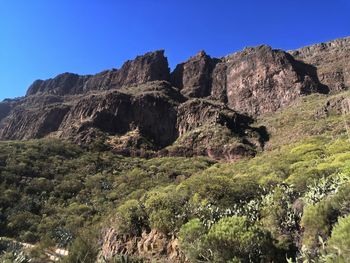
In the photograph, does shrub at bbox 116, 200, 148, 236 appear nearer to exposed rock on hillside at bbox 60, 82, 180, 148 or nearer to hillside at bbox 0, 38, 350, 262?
hillside at bbox 0, 38, 350, 262

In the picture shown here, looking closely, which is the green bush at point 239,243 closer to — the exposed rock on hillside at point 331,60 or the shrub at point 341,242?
the shrub at point 341,242

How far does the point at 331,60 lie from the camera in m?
149

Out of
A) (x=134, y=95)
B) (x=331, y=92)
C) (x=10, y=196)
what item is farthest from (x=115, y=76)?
(x=10, y=196)

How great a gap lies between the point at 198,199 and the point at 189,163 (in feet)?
193

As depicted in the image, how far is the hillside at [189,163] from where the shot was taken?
26203 millimetres

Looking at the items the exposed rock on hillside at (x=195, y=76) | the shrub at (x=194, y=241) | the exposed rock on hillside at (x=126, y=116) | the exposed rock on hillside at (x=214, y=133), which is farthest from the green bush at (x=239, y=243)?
the exposed rock on hillside at (x=195, y=76)

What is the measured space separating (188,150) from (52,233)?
51457 millimetres

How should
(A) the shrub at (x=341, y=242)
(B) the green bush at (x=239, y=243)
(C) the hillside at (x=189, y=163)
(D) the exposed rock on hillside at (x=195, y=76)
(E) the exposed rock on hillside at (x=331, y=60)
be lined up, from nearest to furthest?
(A) the shrub at (x=341, y=242)
(B) the green bush at (x=239, y=243)
(C) the hillside at (x=189, y=163)
(E) the exposed rock on hillside at (x=331, y=60)
(D) the exposed rock on hillside at (x=195, y=76)

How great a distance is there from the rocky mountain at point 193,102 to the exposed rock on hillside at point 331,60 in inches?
13.7

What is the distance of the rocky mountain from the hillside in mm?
521

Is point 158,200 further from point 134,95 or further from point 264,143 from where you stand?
point 134,95

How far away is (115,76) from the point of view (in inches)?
7116

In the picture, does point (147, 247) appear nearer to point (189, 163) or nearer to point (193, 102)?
point (189, 163)

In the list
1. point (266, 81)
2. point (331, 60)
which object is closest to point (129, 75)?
point (266, 81)
